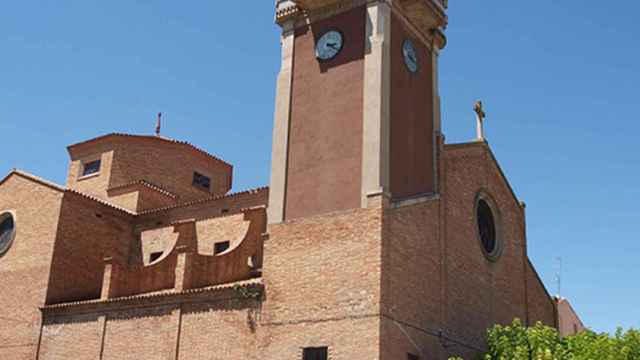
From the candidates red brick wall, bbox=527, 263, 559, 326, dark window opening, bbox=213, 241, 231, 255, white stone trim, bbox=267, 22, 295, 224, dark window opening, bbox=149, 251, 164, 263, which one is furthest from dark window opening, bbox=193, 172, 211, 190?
red brick wall, bbox=527, 263, 559, 326

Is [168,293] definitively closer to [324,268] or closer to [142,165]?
[324,268]

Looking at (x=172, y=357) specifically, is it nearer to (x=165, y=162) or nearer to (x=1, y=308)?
(x=1, y=308)

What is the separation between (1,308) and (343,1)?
13.6 m

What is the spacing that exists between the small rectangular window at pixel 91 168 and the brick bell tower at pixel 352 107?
12280 millimetres

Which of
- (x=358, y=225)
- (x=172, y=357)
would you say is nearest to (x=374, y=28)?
(x=358, y=225)

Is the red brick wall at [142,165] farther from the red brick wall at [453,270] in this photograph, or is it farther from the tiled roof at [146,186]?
the red brick wall at [453,270]

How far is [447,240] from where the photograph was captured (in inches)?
735

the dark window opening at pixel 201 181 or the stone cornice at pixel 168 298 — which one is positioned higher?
the dark window opening at pixel 201 181

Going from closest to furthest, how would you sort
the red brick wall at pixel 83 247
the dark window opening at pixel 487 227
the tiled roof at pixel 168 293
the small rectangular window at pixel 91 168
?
the tiled roof at pixel 168 293 → the dark window opening at pixel 487 227 → the red brick wall at pixel 83 247 → the small rectangular window at pixel 91 168

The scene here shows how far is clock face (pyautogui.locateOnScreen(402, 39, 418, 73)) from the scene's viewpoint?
62.7ft

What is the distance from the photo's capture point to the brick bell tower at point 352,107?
56.5 feet

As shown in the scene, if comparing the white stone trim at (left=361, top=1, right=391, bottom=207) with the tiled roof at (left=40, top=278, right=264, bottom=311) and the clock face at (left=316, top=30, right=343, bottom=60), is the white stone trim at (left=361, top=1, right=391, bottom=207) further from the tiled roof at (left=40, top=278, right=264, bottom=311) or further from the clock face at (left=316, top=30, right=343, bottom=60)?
the tiled roof at (left=40, top=278, right=264, bottom=311)

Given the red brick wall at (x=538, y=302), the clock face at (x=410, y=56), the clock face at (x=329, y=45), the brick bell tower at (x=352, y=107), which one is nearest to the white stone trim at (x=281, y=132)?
the brick bell tower at (x=352, y=107)

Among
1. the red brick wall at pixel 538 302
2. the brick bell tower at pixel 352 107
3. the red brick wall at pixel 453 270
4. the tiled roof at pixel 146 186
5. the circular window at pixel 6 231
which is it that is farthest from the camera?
the tiled roof at pixel 146 186
